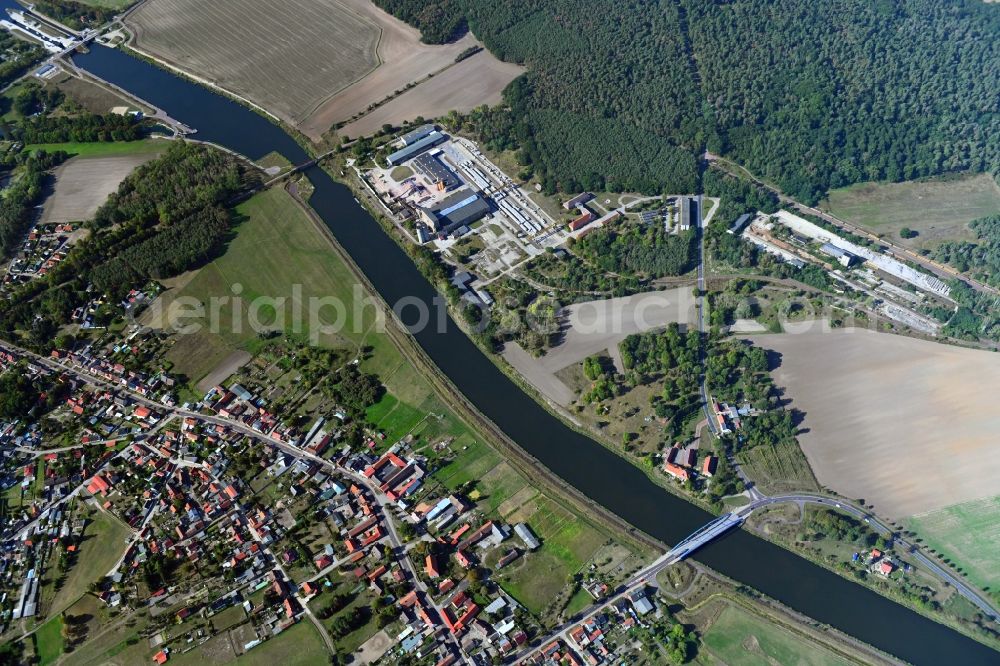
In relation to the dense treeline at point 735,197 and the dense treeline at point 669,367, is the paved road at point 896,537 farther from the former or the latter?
the dense treeline at point 735,197

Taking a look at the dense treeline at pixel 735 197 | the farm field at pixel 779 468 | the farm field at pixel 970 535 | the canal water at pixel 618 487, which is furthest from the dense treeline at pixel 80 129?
the farm field at pixel 970 535

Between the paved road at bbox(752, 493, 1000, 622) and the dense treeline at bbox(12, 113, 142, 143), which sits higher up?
the dense treeline at bbox(12, 113, 142, 143)

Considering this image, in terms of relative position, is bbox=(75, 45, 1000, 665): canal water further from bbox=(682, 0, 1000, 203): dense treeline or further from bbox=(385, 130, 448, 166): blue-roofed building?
bbox=(682, 0, 1000, 203): dense treeline

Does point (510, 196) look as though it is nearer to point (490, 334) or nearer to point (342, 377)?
point (490, 334)

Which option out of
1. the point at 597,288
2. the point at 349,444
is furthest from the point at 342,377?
the point at 597,288

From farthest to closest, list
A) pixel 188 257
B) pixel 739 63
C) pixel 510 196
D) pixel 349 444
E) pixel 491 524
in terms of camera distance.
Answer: pixel 739 63, pixel 510 196, pixel 188 257, pixel 349 444, pixel 491 524

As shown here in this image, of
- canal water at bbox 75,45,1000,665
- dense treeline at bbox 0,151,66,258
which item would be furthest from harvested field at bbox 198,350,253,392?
dense treeline at bbox 0,151,66,258

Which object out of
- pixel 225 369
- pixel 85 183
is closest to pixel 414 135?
pixel 225 369

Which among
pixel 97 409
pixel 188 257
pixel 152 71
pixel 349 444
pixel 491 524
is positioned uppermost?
pixel 152 71
